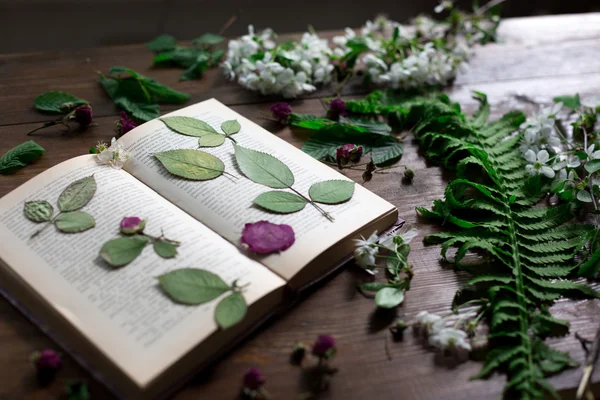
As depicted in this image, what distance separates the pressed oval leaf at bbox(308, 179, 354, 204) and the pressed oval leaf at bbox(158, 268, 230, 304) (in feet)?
0.73

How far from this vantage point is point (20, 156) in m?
0.98

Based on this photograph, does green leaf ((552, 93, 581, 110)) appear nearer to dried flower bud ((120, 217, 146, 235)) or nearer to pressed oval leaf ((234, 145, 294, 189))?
pressed oval leaf ((234, 145, 294, 189))

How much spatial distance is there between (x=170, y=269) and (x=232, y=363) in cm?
15

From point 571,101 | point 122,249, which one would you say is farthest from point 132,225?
point 571,101

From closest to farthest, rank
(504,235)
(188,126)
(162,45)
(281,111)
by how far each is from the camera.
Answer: (504,235) < (188,126) < (281,111) < (162,45)

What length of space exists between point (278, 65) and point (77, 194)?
51 centimetres

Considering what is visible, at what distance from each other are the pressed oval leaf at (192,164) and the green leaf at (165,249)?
15 centimetres

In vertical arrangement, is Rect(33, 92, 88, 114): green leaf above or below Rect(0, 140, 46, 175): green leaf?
above

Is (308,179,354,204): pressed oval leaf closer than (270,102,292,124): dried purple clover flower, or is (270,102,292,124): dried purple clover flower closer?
(308,179,354,204): pressed oval leaf

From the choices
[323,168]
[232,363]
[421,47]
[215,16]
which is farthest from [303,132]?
[215,16]

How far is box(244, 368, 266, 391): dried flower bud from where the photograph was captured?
2.22ft

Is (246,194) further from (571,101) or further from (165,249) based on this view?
(571,101)

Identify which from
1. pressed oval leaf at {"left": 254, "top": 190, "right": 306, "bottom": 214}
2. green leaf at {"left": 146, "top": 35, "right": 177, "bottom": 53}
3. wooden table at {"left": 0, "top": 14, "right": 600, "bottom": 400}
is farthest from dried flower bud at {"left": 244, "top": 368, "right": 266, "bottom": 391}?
green leaf at {"left": 146, "top": 35, "right": 177, "bottom": 53}

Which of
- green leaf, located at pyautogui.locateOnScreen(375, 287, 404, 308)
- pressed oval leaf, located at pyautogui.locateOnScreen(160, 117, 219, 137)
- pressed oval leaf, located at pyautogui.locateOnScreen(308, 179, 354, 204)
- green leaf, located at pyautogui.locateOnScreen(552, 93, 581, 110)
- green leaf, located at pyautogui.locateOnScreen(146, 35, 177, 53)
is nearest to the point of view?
green leaf, located at pyautogui.locateOnScreen(375, 287, 404, 308)
